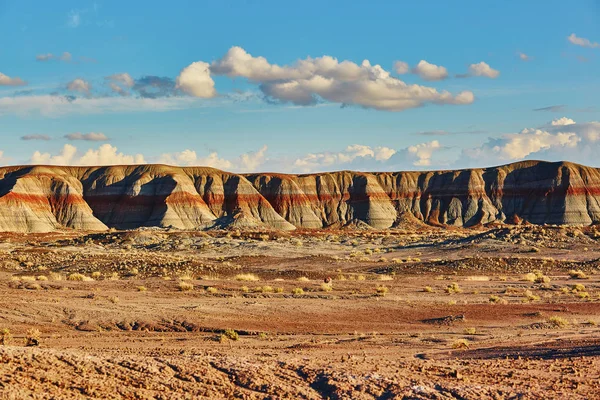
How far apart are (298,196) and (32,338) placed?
4530 inches

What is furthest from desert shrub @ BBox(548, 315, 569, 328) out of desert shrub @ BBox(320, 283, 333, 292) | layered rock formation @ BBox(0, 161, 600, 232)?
layered rock formation @ BBox(0, 161, 600, 232)

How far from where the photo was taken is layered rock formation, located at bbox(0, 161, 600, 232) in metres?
116

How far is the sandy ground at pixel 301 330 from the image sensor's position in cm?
1007

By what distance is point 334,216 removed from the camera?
131m

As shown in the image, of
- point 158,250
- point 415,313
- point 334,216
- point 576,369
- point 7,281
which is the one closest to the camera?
point 576,369

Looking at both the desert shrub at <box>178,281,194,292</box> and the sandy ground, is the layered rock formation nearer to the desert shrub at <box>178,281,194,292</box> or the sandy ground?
the sandy ground

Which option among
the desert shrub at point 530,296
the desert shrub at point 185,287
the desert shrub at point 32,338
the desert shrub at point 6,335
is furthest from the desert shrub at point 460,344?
the desert shrub at point 185,287

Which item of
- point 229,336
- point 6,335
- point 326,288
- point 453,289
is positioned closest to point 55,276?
point 326,288

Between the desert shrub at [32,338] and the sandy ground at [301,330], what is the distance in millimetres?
49

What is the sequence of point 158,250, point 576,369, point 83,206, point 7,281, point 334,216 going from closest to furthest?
point 576,369
point 7,281
point 158,250
point 83,206
point 334,216

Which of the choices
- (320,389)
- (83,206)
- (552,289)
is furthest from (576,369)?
(83,206)

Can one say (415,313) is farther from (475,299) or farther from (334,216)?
(334,216)

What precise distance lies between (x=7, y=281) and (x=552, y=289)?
76.4ft

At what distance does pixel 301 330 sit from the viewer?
19.3 m
